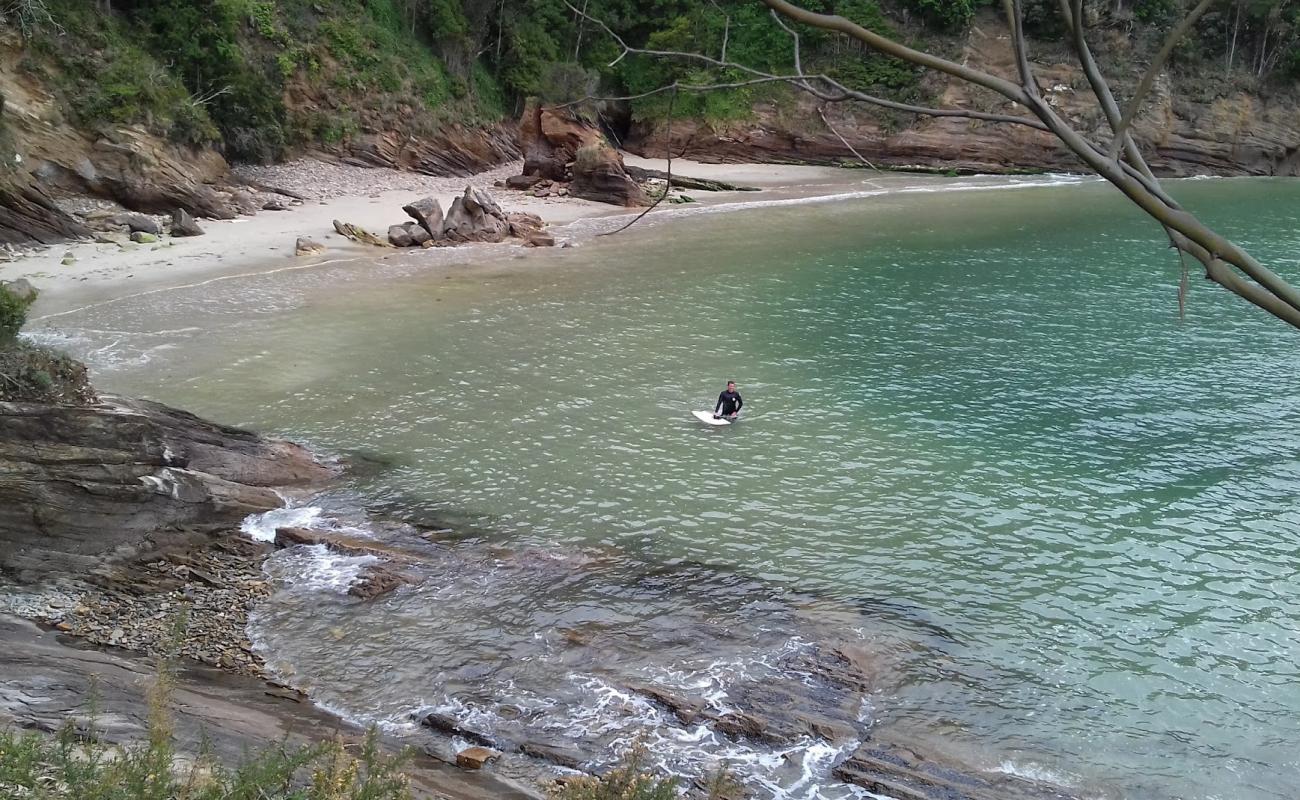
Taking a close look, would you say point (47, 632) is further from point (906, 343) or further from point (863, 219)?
point (863, 219)

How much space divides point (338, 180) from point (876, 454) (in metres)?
27.0

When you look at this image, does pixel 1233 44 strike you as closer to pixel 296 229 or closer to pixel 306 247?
pixel 296 229

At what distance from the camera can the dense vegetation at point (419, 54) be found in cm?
2880

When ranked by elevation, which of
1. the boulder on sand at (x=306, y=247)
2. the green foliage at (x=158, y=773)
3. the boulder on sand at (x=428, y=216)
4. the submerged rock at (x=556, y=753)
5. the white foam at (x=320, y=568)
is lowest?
the submerged rock at (x=556, y=753)

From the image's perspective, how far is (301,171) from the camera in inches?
1393

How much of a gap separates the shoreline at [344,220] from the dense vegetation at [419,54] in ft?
9.78

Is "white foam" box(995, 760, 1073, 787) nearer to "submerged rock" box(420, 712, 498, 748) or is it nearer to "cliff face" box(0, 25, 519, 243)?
"submerged rock" box(420, 712, 498, 748)

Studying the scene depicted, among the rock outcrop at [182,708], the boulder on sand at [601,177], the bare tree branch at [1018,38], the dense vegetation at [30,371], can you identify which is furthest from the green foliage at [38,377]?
the boulder on sand at [601,177]

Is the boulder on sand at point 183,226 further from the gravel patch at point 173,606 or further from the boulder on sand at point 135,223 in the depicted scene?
the gravel patch at point 173,606

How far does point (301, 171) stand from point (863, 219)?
20.7 m

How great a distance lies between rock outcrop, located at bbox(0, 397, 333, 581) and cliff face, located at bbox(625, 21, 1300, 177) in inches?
1572

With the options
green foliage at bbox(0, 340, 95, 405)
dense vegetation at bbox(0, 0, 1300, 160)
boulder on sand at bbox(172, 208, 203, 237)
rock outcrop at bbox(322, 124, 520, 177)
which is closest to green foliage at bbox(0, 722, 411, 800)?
green foliage at bbox(0, 340, 95, 405)

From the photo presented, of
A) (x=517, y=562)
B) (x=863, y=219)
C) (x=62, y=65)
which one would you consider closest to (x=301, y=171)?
(x=62, y=65)

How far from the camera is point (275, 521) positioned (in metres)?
12.7
